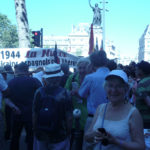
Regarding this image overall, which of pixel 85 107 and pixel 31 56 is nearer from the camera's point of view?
pixel 85 107

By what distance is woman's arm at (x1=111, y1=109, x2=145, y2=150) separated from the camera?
7.05 ft

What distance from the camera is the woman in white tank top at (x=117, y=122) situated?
2164 mm

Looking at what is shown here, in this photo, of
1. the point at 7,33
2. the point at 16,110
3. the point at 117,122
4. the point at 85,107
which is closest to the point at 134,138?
the point at 117,122

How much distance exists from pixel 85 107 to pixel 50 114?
3.85ft

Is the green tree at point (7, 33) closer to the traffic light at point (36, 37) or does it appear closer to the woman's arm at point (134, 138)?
the traffic light at point (36, 37)

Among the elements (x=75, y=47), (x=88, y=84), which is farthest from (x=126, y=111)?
(x=75, y=47)

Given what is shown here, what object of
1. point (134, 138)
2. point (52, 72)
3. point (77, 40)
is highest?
point (52, 72)

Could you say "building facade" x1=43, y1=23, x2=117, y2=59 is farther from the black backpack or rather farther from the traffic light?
the black backpack

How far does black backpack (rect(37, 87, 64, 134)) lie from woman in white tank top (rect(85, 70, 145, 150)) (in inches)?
30.4

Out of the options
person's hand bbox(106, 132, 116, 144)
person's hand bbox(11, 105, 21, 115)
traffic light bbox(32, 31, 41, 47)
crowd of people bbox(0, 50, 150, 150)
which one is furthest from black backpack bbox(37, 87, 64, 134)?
traffic light bbox(32, 31, 41, 47)

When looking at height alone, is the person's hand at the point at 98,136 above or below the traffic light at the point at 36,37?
below

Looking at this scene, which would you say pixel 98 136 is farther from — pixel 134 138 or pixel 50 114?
pixel 50 114

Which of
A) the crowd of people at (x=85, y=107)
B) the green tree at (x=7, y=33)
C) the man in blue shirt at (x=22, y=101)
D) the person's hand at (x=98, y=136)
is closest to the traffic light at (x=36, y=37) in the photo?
the crowd of people at (x=85, y=107)

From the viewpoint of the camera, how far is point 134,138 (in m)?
2.17
